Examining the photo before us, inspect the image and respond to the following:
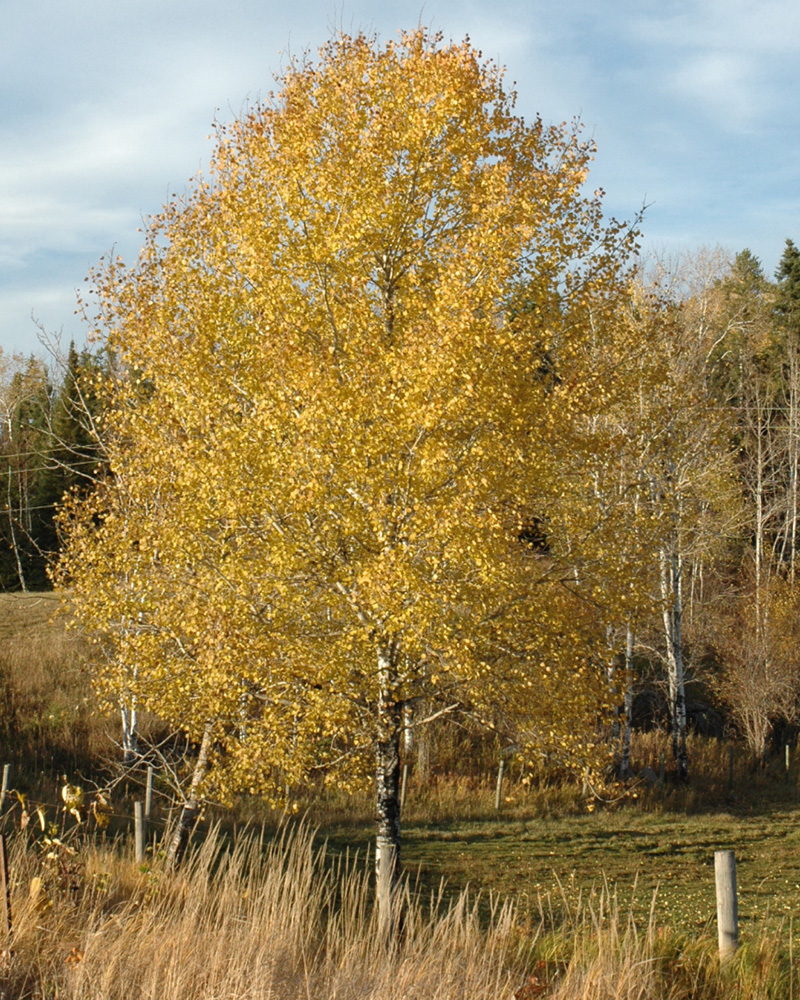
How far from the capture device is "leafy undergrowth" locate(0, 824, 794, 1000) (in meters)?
4.05

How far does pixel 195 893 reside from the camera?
5.23 meters

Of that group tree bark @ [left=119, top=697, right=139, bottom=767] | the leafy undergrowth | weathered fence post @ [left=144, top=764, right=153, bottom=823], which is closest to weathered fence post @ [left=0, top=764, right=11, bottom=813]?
the leafy undergrowth

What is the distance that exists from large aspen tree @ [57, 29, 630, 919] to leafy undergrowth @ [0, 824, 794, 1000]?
50.5 inches

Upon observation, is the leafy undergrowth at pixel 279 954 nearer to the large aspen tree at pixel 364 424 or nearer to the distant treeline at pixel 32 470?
the large aspen tree at pixel 364 424

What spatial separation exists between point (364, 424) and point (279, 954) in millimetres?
4047

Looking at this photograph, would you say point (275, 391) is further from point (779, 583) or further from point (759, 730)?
point (779, 583)

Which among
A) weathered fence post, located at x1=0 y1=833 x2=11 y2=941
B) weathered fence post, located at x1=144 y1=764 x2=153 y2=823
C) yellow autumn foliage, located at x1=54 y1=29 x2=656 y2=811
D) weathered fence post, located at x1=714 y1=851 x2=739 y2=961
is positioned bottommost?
weathered fence post, located at x1=144 y1=764 x2=153 y2=823

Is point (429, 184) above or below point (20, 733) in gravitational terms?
above

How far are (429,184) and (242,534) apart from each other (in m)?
3.75

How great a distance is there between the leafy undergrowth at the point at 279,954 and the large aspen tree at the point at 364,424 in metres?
1.28

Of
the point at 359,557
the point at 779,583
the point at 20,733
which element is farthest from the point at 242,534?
the point at 779,583

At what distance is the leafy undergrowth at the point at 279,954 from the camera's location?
160 inches

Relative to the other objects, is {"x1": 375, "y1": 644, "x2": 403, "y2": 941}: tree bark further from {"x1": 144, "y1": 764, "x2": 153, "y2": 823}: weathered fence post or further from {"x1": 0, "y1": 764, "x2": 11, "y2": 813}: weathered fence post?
{"x1": 0, "y1": 764, "x2": 11, "y2": 813}: weathered fence post

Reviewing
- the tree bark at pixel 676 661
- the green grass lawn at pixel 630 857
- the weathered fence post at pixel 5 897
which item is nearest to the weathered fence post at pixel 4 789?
the weathered fence post at pixel 5 897
